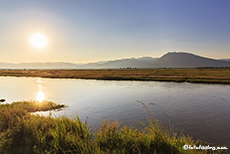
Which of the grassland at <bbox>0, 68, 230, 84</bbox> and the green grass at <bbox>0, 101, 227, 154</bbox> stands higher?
the grassland at <bbox>0, 68, 230, 84</bbox>

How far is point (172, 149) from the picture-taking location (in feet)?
23.6

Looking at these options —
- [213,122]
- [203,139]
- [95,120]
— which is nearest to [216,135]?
[203,139]

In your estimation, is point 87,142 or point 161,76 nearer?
point 87,142

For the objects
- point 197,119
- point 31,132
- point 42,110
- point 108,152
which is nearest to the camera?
point 108,152

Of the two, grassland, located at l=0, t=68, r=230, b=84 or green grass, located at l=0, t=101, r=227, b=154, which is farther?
grassland, located at l=0, t=68, r=230, b=84

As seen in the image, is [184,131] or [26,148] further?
[184,131]

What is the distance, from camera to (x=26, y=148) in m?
7.27

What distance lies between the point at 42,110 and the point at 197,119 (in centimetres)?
1684

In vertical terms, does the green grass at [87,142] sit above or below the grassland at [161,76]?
below

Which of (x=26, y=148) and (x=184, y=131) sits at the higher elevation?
(x=26, y=148)

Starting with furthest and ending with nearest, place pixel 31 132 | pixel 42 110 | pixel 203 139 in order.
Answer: pixel 42 110, pixel 203 139, pixel 31 132

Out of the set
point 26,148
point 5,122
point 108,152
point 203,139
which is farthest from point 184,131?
point 5,122

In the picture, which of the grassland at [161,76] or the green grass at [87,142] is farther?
the grassland at [161,76]

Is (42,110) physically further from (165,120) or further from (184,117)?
(184,117)
